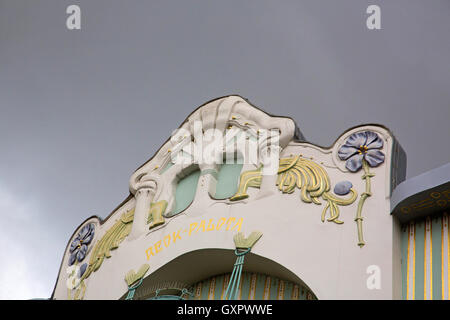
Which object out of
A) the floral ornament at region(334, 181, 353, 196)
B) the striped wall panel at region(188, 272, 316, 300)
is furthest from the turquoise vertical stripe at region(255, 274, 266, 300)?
the floral ornament at region(334, 181, 353, 196)

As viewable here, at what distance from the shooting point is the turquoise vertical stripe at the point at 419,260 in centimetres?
1086

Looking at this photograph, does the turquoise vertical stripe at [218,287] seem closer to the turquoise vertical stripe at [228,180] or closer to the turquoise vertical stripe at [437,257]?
the turquoise vertical stripe at [228,180]

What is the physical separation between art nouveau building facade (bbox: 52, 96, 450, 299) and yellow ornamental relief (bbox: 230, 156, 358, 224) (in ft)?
0.07

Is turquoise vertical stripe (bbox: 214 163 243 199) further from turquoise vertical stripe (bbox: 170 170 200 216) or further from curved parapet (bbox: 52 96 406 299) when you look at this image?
turquoise vertical stripe (bbox: 170 170 200 216)

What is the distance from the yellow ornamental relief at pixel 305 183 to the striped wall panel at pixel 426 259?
1.15 m

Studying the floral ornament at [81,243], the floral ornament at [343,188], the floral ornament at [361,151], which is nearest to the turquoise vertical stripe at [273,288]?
the floral ornament at [343,188]

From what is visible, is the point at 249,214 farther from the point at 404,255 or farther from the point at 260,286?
the point at 404,255

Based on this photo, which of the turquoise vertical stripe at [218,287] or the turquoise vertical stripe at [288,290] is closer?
the turquoise vertical stripe at [288,290]

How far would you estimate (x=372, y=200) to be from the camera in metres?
11.9

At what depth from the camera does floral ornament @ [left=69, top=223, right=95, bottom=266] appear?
51.0 ft
